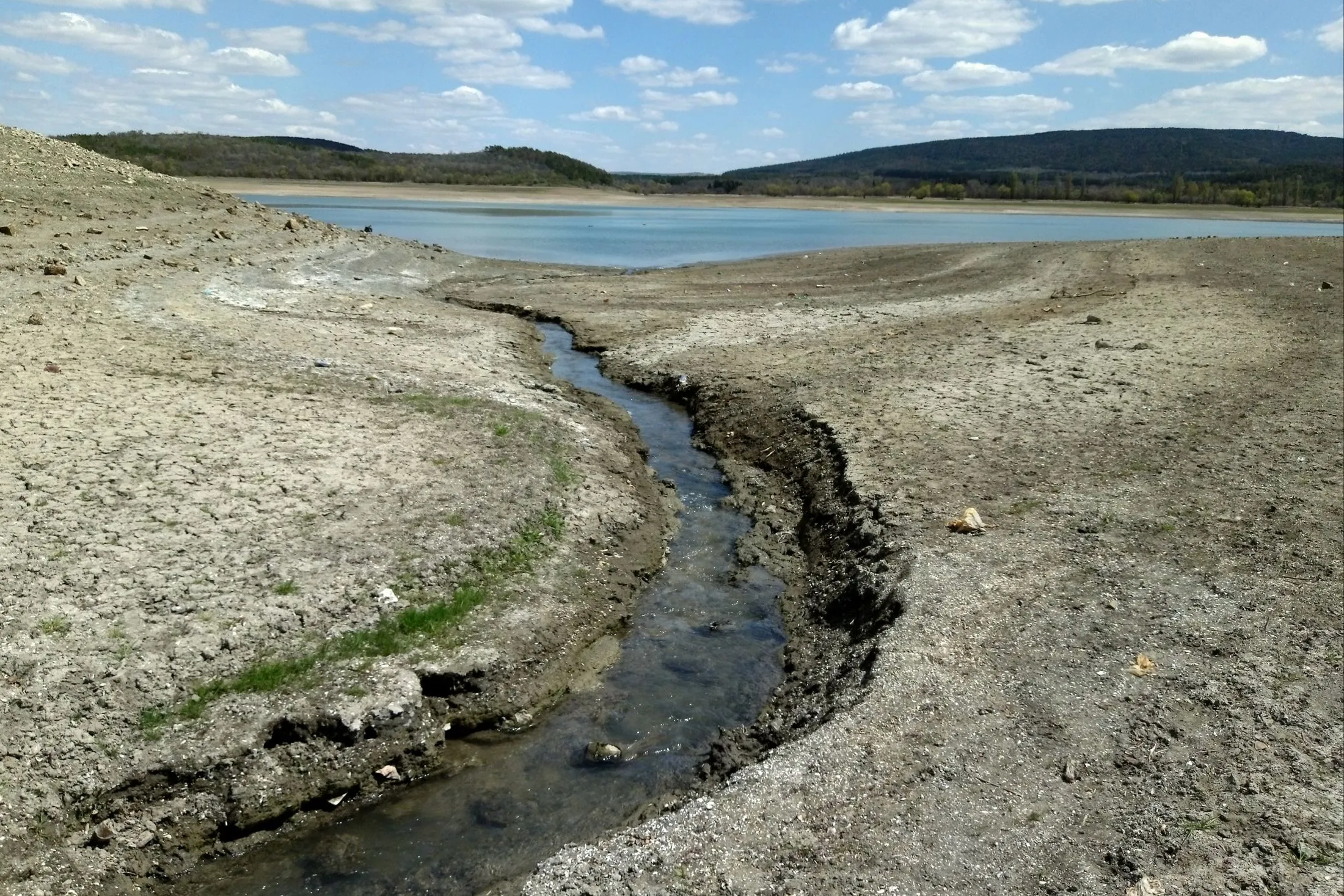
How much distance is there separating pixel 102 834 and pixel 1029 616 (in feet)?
18.2

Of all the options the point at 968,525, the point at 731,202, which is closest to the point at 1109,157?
→ the point at 731,202

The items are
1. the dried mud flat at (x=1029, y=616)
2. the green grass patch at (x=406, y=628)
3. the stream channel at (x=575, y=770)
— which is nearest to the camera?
the dried mud flat at (x=1029, y=616)

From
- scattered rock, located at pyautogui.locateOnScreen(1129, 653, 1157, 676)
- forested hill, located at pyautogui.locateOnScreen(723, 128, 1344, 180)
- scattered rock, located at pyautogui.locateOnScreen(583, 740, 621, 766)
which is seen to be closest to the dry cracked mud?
scattered rock, located at pyautogui.locateOnScreen(1129, 653, 1157, 676)

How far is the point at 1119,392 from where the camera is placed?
12.0 m

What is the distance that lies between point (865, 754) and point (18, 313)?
38.9 ft

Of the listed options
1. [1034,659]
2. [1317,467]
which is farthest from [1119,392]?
[1034,659]

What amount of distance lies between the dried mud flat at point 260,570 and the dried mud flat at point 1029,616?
5.10 ft

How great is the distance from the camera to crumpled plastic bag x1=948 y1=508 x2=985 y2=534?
797cm

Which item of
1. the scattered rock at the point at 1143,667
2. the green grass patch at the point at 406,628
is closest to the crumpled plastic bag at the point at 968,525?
the scattered rock at the point at 1143,667

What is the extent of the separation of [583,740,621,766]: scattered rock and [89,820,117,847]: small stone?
96.2 inches

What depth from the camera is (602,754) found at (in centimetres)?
582

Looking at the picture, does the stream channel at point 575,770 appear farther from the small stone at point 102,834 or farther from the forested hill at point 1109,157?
the forested hill at point 1109,157

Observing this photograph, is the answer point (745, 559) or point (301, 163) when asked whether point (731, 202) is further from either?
point (745, 559)

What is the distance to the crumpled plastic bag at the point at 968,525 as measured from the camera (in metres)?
7.97
